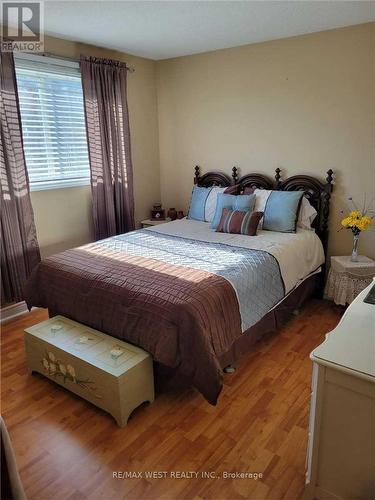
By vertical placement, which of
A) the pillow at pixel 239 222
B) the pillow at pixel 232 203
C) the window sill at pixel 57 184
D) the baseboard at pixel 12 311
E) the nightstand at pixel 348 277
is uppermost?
the window sill at pixel 57 184

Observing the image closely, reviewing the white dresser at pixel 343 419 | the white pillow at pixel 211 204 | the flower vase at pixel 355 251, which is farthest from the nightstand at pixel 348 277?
the white dresser at pixel 343 419

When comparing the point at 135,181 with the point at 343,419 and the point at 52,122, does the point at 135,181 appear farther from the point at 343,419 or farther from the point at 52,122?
the point at 343,419

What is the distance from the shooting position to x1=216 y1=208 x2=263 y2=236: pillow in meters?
3.22

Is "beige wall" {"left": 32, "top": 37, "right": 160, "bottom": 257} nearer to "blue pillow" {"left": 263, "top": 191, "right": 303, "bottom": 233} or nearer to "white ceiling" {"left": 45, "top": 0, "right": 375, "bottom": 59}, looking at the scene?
"white ceiling" {"left": 45, "top": 0, "right": 375, "bottom": 59}

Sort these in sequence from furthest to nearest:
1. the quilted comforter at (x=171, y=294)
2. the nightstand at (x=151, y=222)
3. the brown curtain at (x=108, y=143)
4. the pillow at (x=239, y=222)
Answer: the nightstand at (x=151, y=222) → the brown curtain at (x=108, y=143) → the pillow at (x=239, y=222) → the quilted comforter at (x=171, y=294)

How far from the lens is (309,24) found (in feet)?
9.58

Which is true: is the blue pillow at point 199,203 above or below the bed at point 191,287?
above

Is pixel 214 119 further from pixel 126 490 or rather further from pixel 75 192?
pixel 126 490

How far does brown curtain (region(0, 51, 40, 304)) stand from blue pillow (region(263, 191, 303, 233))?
2172 millimetres

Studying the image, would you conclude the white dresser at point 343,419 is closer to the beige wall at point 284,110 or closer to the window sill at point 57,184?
the beige wall at point 284,110

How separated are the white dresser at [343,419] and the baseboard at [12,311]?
2.75 metres

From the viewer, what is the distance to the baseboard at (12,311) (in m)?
3.17

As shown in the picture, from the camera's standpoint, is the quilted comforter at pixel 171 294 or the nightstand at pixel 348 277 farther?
the nightstand at pixel 348 277

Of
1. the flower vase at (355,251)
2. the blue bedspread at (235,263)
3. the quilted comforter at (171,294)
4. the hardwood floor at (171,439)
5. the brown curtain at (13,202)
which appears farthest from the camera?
the flower vase at (355,251)
